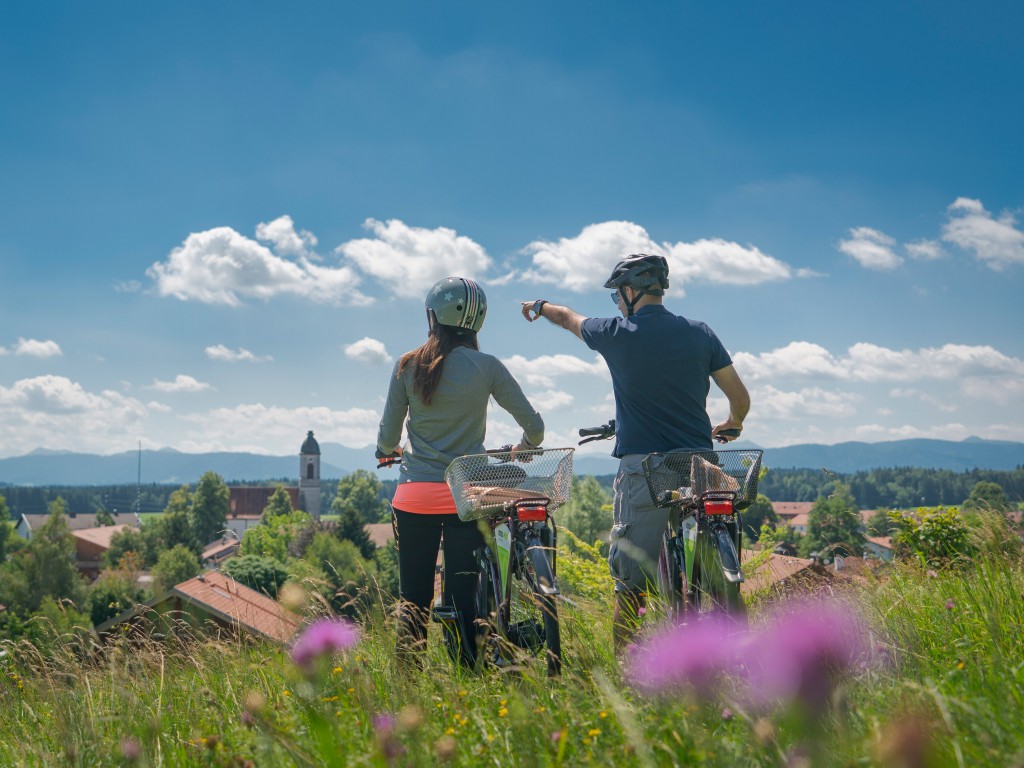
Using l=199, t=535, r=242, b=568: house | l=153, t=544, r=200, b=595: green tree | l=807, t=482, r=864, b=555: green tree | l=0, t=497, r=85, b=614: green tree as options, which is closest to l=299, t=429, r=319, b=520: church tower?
l=199, t=535, r=242, b=568: house

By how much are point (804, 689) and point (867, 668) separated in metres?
1.87

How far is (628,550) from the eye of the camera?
409 cm

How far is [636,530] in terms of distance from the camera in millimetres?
4293

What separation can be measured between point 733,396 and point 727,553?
1.16m

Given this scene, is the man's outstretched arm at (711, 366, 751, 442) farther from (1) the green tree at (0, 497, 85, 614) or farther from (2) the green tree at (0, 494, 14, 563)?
(2) the green tree at (0, 494, 14, 563)

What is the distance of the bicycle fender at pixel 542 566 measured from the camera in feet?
11.9

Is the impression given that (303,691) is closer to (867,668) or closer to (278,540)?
(867,668)

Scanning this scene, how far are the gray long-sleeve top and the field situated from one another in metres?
0.85

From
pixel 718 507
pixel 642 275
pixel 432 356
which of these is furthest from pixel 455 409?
pixel 718 507

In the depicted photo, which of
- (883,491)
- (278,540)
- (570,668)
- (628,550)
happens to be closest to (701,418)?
(628,550)

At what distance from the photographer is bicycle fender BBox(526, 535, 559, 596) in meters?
3.62

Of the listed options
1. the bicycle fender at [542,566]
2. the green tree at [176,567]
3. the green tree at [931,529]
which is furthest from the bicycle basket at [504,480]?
the green tree at [176,567]

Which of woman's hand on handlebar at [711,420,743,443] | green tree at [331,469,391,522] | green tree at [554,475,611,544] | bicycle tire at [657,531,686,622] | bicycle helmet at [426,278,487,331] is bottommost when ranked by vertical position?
green tree at [331,469,391,522]

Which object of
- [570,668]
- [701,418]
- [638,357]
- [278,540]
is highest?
[638,357]
